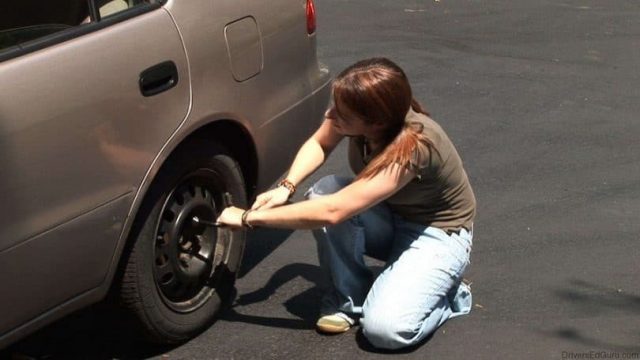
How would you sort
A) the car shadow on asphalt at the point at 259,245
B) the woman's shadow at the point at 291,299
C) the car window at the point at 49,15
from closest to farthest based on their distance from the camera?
the car window at the point at 49,15 < the woman's shadow at the point at 291,299 < the car shadow on asphalt at the point at 259,245

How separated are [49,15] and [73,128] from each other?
2.28ft

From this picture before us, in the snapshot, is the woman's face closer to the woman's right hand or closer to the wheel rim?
the woman's right hand

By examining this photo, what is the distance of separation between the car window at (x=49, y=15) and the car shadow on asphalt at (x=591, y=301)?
203 cm

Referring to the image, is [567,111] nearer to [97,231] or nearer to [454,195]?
[454,195]

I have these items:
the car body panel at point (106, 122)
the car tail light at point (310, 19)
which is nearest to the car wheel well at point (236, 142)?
the car body panel at point (106, 122)

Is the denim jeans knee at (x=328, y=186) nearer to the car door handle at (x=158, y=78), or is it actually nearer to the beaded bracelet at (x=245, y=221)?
the beaded bracelet at (x=245, y=221)

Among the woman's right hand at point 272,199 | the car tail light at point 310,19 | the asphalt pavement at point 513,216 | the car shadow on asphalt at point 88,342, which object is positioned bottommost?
the asphalt pavement at point 513,216

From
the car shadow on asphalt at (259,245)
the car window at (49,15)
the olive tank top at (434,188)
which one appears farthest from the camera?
the car shadow on asphalt at (259,245)

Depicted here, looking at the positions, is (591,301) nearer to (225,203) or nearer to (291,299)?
(291,299)

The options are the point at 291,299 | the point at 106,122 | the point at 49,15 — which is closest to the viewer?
the point at 106,122

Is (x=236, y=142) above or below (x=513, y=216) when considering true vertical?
above

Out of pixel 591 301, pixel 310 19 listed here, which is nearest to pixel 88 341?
pixel 310 19

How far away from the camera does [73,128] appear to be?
129 inches

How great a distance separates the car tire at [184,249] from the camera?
374 cm
